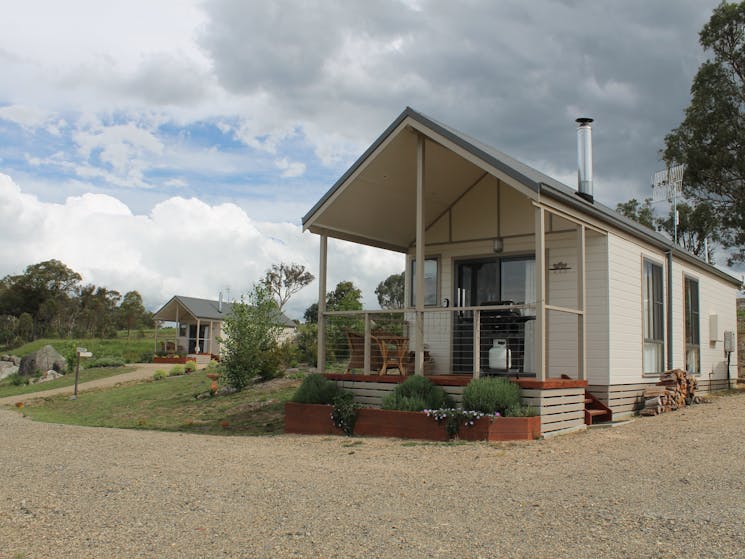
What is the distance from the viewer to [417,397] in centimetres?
960

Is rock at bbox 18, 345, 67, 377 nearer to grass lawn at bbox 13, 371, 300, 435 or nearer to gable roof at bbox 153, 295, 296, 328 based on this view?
gable roof at bbox 153, 295, 296, 328

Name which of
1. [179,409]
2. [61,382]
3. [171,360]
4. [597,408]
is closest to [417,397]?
[597,408]

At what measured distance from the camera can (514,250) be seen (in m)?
12.1

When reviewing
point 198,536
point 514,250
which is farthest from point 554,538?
point 514,250

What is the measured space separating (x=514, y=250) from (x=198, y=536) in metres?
8.51

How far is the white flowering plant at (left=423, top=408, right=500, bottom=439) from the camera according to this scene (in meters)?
8.95

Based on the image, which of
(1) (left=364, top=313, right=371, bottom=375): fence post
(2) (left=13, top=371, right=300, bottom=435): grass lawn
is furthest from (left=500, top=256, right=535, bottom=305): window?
(2) (left=13, top=371, right=300, bottom=435): grass lawn

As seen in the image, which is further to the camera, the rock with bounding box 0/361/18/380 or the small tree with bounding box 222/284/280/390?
the rock with bounding box 0/361/18/380

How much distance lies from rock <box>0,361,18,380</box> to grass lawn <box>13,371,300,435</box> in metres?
15.1

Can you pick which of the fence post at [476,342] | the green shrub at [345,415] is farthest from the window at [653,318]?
the green shrub at [345,415]

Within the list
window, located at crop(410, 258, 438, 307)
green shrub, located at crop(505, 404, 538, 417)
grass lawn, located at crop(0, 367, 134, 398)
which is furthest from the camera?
grass lawn, located at crop(0, 367, 134, 398)

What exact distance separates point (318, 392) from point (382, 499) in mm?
4919

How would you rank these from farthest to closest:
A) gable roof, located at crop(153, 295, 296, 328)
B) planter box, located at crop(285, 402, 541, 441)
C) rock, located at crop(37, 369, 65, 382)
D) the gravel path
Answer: gable roof, located at crop(153, 295, 296, 328), rock, located at crop(37, 369, 65, 382), planter box, located at crop(285, 402, 541, 441), the gravel path

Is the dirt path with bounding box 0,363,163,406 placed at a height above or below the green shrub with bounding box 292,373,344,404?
below
